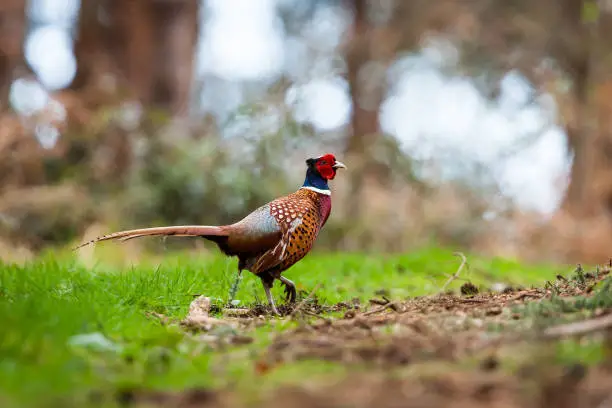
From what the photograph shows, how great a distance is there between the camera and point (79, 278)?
512 centimetres

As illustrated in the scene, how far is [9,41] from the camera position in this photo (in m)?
11.2

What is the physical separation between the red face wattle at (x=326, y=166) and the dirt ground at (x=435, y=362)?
151 cm

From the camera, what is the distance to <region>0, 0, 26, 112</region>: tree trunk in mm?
11156

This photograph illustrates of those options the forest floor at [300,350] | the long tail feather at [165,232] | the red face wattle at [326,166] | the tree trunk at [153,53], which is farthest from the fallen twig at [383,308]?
the tree trunk at [153,53]

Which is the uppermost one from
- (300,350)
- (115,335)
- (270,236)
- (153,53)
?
(153,53)

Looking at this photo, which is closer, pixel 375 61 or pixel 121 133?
pixel 121 133

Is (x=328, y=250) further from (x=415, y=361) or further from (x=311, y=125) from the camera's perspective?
(x=415, y=361)

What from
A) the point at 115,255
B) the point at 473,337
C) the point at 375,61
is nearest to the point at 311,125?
the point at 375,61

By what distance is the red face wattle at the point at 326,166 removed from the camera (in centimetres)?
514

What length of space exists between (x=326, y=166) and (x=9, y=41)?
8.10m

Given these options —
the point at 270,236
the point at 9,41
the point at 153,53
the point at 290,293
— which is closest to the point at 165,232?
the point at 270,236

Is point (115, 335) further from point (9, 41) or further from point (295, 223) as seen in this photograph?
point (9, 41)

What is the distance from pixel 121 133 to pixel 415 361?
31.0 ft

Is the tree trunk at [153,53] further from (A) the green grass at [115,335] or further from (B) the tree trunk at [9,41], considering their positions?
(A) the green grass at [115,335]
